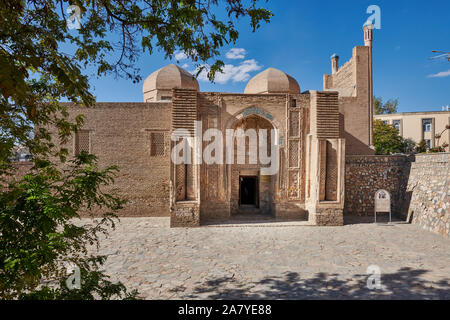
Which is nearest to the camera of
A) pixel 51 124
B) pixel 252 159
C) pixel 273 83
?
pixel 51 124

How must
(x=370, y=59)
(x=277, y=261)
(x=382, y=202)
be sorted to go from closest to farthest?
(x=277, y=261) → (x=382, y=202) → (x=370, y=59)

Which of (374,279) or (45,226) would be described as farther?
(374,279)

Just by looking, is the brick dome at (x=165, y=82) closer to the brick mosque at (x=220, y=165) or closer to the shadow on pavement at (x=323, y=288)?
the brick mosque at (x=220, y=165)

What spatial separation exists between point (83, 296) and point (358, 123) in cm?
1603

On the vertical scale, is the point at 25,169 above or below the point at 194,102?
below

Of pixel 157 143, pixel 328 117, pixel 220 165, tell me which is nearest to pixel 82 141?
pixel 157 143

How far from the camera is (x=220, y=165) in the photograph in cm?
1048

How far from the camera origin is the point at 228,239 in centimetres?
827

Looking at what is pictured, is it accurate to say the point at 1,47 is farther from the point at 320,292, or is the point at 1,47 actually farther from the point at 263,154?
the point at 263,154

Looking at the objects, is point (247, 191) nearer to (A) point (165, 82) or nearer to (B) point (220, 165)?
(B) point (220, 165)

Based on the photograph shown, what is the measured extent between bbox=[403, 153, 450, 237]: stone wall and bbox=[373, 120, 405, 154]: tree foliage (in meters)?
17.2

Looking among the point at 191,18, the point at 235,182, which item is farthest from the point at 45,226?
the point at 235,182

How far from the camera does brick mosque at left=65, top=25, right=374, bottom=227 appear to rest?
9.76m

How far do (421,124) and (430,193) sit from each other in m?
27.5
